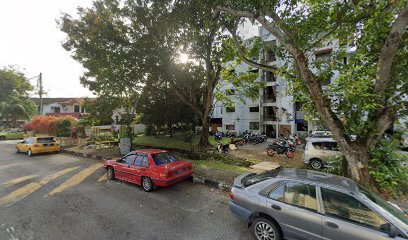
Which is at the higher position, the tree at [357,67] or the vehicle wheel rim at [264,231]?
the tree at [357,67]

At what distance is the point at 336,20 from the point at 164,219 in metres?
8.79

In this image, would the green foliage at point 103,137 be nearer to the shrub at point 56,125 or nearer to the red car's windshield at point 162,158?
the shrub at point 56,125

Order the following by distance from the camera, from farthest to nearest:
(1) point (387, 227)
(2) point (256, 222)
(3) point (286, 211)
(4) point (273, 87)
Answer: (4) point (273, 87), (2) point (256, 222), (3) point (286, 211), (1) point (387, 227)

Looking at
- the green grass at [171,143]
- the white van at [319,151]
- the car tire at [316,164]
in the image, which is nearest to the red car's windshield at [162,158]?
the white van at [319,151]

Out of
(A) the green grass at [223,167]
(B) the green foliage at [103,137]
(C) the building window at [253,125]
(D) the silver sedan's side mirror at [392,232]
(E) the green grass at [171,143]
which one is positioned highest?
(C) the building window at [253,125]

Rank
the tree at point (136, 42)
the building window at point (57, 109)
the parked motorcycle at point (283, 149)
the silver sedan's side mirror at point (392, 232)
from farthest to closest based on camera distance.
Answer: the building window at point (57, 109)
the parked motorcycle at point (283, 149)
the tree at point (136, 42)
the silver sedan's side mirror at point (392, 232)

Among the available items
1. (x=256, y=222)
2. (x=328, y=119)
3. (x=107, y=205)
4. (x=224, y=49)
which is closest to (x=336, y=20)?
(x=328, y=119)

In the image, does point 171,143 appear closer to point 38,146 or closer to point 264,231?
point 38,146

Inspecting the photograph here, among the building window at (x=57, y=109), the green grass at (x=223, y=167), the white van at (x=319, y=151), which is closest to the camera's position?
the green grass at (x=223, y=167)

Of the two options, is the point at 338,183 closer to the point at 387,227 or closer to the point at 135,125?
the point at 387,227

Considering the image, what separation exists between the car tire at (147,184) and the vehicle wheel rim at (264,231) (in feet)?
13.1

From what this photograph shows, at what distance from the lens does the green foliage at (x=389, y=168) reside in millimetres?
5910

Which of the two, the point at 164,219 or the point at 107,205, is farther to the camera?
the point at 107,205

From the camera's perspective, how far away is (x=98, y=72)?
41.1ft
